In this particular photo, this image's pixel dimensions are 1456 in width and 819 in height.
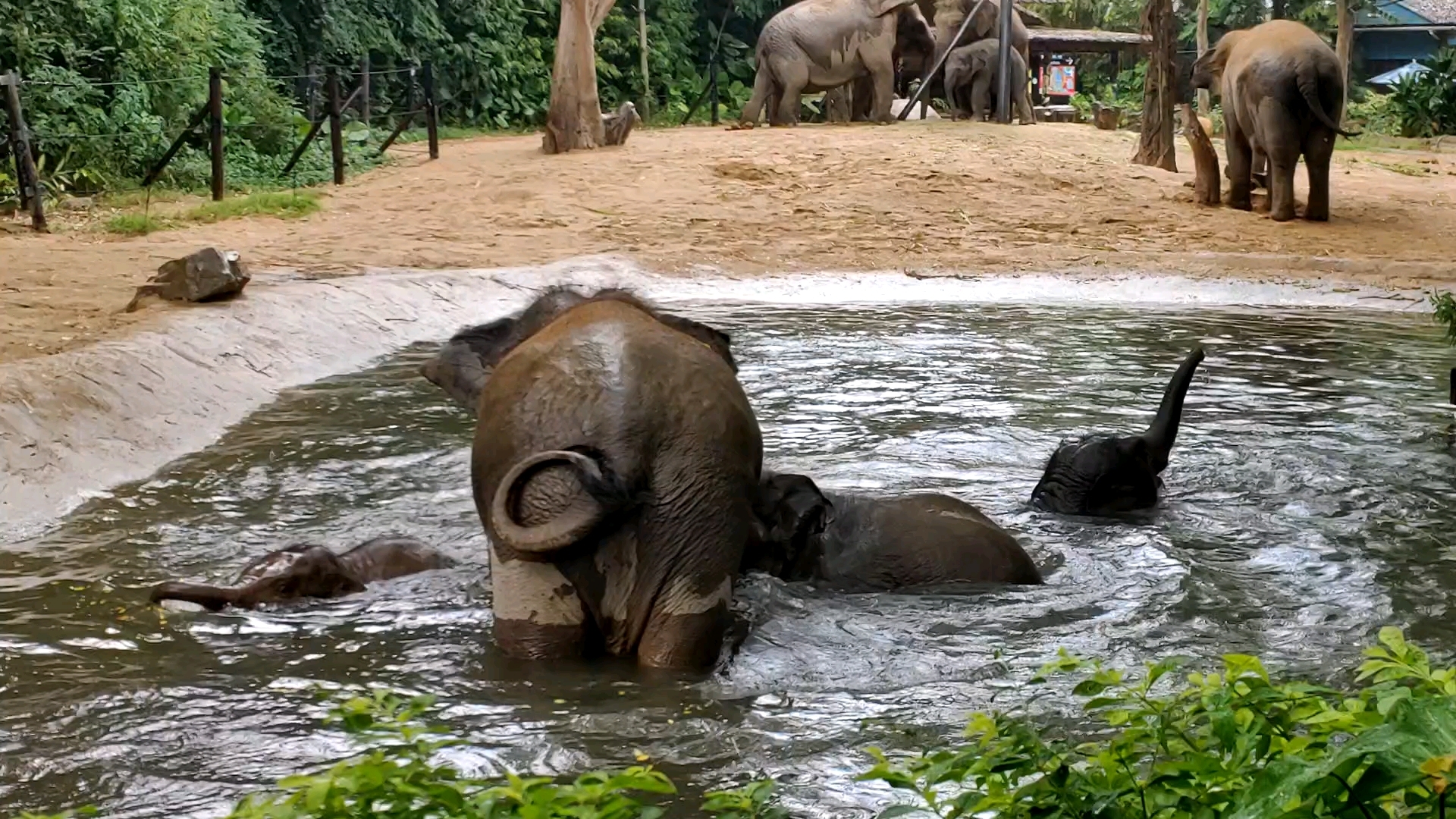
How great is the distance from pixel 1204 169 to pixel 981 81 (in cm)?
1286

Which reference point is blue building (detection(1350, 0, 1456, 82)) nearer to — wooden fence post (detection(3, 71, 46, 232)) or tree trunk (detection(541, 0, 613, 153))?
tree trunk (detection(541, 0, 613, 153))

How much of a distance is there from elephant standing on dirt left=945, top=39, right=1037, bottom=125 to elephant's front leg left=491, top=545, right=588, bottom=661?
2560 cm

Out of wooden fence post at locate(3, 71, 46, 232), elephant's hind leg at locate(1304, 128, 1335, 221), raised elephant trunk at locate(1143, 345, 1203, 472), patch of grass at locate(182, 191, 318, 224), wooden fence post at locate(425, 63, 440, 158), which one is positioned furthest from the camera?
wooden fence post at locate(425, 63, 440, 158)

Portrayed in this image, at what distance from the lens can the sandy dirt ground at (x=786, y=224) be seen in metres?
13.7

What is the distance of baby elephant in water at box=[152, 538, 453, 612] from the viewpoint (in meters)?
5.52

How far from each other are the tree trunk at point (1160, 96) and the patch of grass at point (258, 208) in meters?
10.8

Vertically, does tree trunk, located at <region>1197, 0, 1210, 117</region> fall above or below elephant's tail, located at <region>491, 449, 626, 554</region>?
above

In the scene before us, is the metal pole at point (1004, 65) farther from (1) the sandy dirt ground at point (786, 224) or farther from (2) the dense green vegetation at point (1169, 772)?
(2) the dense green vegetation at point (1169, 772)

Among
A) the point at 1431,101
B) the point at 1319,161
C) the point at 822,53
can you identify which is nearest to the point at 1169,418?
the point at 1319,161

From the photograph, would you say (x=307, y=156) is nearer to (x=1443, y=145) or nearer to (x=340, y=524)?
(x=340, y=524)

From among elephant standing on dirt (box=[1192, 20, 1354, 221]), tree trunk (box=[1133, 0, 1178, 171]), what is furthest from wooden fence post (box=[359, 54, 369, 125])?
elephant standing on dirt (box=[1192, 20, 1354, 221])

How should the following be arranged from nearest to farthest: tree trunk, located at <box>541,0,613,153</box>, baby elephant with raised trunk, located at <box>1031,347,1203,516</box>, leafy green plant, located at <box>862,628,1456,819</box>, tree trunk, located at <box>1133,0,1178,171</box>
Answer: leafy green plant, located at <box>862,628,1456,819</box> → baby elephant with raised trunk, located at <box>1031,347,1203,516</box> → tree trunk, located at <box>1133,0,1178,171</box> → tree trunk, located at <box>541,0,613,153</box>

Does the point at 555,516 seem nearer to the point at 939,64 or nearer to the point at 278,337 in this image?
the point at 278,337

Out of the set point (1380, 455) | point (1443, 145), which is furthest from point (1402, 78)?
point (1380, 455)
